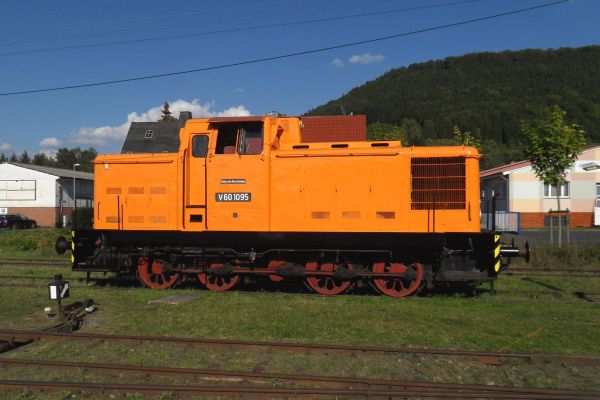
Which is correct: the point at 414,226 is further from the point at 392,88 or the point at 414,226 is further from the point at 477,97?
the point at 392,88

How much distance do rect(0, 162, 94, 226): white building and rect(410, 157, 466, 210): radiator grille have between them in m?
43.9

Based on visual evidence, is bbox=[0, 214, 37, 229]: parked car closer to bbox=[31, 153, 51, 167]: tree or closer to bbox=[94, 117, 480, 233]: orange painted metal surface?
bbox=[94, 117, 480, 233]: orange painted metal surface

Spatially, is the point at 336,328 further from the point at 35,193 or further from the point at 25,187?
the point at 25,187

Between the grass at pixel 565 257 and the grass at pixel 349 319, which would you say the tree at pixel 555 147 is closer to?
the grass at pixel 565 257

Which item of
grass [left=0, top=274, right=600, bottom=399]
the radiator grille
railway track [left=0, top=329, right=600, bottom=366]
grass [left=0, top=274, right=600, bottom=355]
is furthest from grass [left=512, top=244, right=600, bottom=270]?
railway track [left=0, top=329, right=600, bottom=366]

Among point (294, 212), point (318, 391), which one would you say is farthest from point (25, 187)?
point (318, 391)

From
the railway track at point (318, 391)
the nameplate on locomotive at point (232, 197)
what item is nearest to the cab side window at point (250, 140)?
the nameplate on locomotive at point (232, 197)

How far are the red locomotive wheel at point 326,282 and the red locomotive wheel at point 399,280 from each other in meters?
0.64

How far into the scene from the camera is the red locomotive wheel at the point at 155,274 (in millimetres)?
10922

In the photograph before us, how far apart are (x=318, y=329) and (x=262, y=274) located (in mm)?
3150

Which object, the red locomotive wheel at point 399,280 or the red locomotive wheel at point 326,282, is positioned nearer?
the red locomotive wheel at point 399,280

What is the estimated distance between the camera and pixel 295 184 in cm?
993

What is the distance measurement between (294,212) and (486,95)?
109 m

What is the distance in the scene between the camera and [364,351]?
20.3ft
